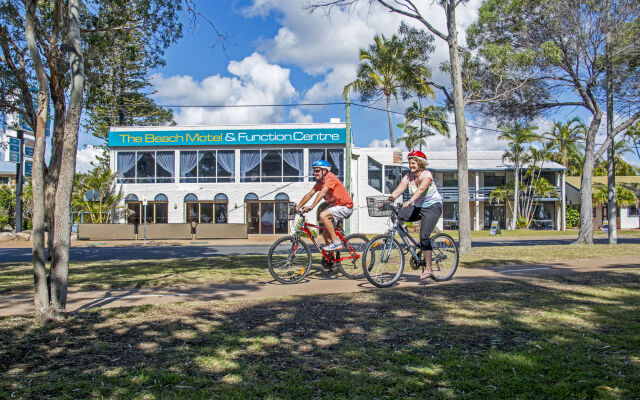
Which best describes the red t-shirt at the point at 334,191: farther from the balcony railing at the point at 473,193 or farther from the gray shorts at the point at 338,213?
the balcony railing at the point at 473,193

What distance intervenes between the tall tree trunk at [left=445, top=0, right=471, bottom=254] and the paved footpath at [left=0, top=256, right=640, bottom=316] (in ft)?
12.3

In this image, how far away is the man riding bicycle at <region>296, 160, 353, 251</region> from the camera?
7297 mm

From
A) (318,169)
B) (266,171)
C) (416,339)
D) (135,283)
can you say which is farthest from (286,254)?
(266,171)

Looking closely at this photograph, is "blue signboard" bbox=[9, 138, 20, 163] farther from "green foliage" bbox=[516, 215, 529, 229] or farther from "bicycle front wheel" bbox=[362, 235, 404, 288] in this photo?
"green foliage" bbox=[516, 215, 529, 229]

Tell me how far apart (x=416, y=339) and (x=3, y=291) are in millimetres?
5818

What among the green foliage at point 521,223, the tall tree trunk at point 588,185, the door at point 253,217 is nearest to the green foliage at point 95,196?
the door at point 253,217

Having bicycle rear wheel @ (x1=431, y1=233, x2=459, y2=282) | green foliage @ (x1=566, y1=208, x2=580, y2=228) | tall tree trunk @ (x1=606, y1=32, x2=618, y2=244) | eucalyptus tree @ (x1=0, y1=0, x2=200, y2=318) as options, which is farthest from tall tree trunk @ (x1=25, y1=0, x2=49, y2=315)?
green foliage @ (x1=566, y1=208, x2=580, y2=228)

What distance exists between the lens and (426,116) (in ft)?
128

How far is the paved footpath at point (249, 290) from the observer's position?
580 cm

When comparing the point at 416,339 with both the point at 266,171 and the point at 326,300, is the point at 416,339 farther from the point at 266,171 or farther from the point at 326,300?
the point at 266,171

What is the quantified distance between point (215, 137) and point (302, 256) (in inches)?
1061

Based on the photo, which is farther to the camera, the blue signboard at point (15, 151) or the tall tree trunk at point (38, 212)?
the blue signboard at point (15, 151)

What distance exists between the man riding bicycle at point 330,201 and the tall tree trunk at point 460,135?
5.91 metres

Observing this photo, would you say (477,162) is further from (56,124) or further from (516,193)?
(56,124)
